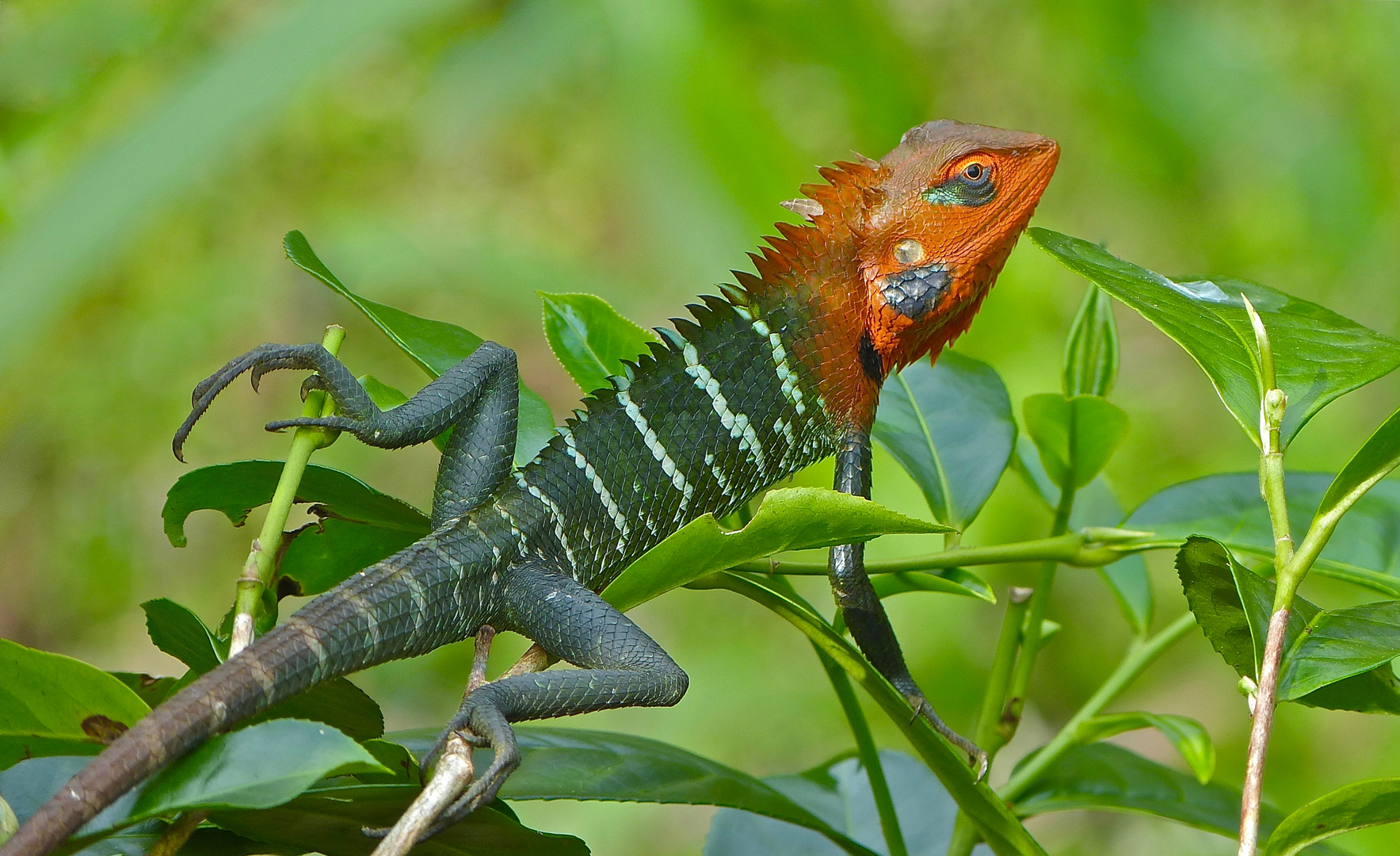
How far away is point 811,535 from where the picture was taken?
108 cm

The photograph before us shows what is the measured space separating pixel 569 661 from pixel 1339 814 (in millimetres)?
859

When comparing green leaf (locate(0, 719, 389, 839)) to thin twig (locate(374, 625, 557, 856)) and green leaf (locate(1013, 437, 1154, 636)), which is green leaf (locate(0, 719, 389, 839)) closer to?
thin twig (locate(374, 625, 557, 856))

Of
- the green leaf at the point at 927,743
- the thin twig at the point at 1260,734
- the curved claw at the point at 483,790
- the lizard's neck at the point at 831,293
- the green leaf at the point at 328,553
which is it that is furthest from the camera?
the lizard's neck at the point at 831,293

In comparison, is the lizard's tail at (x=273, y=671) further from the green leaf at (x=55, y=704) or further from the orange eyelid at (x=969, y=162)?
the orange eyelid at (x=969, y=162)

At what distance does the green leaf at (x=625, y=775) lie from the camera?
1.19m

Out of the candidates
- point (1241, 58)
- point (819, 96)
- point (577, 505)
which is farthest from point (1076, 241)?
point (819, 96)

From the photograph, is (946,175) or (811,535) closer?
(811,535)

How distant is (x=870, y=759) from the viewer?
1.36 m

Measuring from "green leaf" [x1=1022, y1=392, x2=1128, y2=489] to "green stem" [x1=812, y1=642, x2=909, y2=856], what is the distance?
45 centimetres

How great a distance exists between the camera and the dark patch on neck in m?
1.84

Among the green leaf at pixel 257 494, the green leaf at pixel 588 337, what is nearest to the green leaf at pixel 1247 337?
the green leaf at pixel 588 337

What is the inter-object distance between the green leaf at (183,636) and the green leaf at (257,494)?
0.50ft

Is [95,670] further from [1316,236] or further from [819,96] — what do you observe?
[819,96]

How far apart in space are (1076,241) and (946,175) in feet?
2.07
